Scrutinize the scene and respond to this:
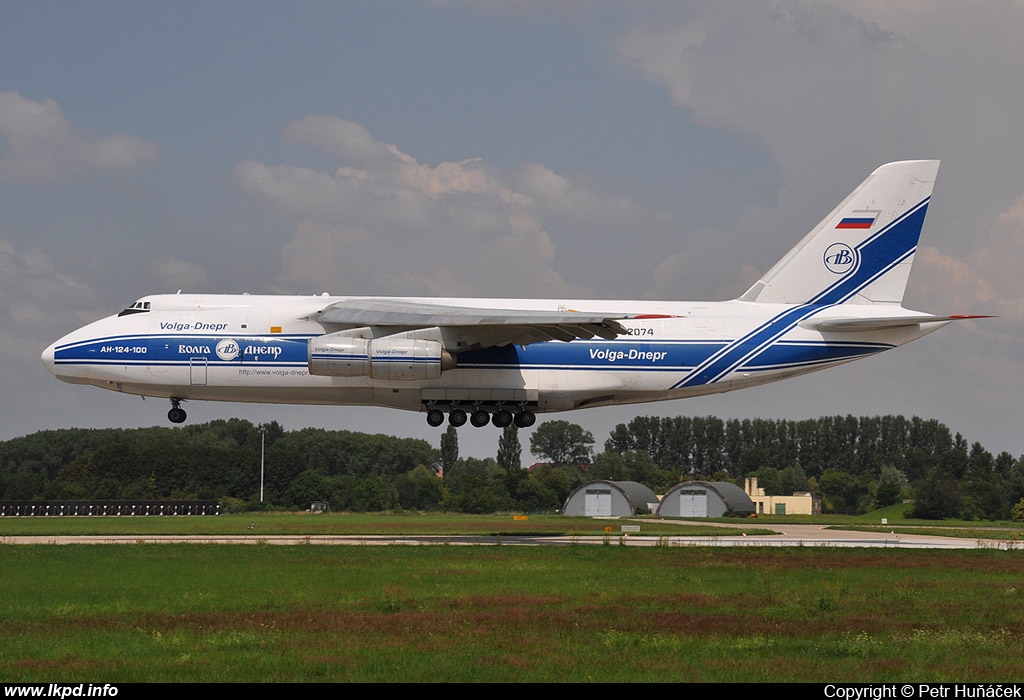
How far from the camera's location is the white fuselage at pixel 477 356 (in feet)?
98.8

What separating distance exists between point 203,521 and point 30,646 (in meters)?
32.3

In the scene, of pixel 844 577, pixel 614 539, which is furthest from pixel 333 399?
pixel 844 577

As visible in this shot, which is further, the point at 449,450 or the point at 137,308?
the point at 449,450

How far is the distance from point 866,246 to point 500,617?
2143 centimetres

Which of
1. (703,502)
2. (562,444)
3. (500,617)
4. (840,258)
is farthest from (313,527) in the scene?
(562,444)

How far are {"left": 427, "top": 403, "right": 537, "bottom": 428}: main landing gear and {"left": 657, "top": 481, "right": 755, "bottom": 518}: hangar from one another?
36597 millimetres

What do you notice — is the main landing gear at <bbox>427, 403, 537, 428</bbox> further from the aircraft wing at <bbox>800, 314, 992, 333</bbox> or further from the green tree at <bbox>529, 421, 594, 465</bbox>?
the green tree at <bbox>529, 421, 594, 465</bbox>

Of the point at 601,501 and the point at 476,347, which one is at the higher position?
the point at 476,347

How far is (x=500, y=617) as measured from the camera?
16.5 metres

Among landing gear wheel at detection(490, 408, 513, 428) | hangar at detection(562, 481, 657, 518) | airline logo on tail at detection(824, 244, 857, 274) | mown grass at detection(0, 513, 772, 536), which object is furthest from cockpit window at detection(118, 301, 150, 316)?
hangar at detection(562, 481, 657, 518)

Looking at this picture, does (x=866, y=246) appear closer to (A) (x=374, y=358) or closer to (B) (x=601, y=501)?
(A) (x=374, y=358)

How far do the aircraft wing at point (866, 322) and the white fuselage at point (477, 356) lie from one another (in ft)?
0.69

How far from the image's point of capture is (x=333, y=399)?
3122cm

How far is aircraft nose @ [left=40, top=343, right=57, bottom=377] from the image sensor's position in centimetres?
3066
